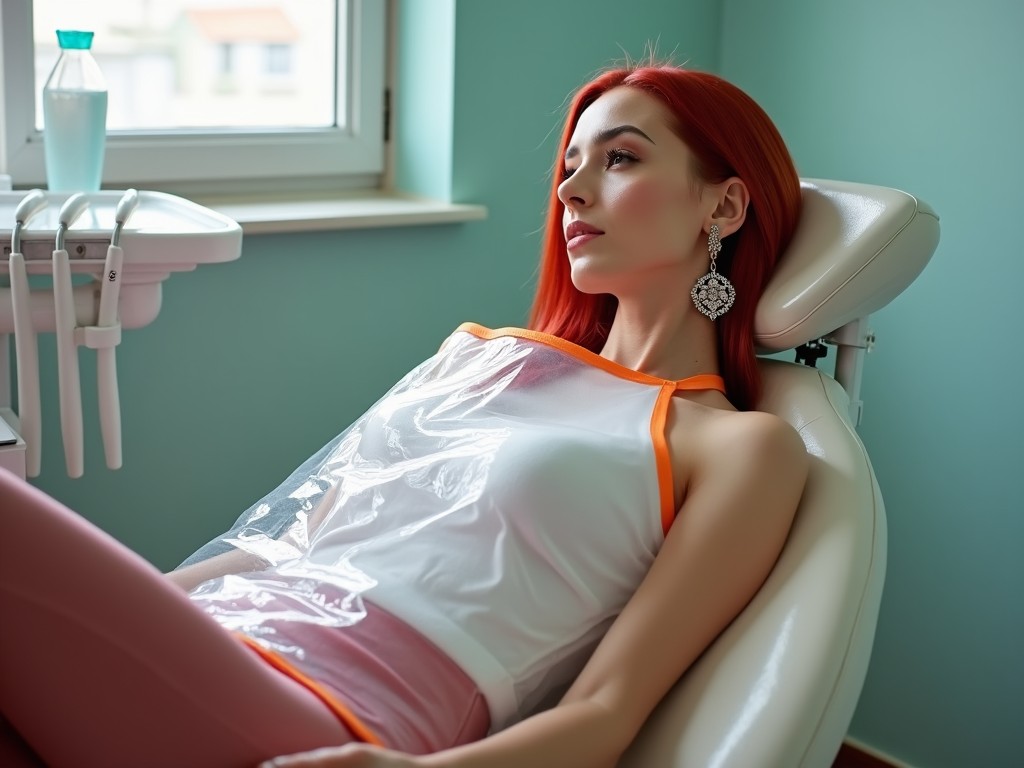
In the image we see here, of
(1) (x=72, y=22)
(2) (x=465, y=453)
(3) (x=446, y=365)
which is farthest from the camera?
(1) (x=72, y=22)

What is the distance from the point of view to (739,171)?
1479 millimetres

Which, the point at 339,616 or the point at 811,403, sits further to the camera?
the point at 811,403

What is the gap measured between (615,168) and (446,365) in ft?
1.10

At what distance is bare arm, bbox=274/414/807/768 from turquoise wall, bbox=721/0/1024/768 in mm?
929

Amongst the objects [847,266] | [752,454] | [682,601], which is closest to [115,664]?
[682,601]

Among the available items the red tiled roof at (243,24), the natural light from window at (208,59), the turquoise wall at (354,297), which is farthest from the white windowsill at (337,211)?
the red tiled roof at (243,24)

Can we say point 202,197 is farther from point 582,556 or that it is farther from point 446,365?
point 582,556

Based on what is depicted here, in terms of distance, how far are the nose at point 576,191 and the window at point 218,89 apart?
2.90 feet

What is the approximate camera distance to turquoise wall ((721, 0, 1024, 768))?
2010 mm

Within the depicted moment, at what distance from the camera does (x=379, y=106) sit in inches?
91.6

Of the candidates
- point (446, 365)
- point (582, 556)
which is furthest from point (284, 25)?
point (582, 556)

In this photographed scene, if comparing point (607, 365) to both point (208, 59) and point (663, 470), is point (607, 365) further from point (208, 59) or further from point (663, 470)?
point (208, 59)

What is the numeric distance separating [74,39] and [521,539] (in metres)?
0.98

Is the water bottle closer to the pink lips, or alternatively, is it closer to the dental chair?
the pink lips
